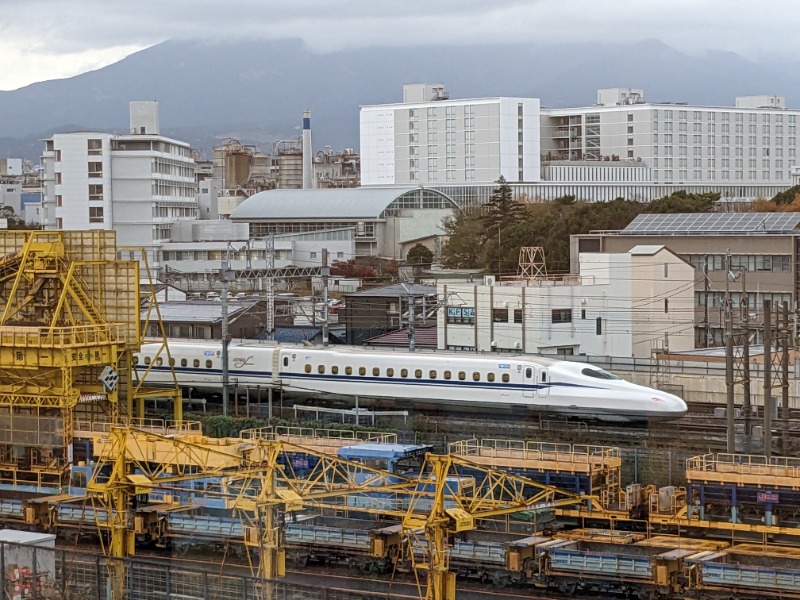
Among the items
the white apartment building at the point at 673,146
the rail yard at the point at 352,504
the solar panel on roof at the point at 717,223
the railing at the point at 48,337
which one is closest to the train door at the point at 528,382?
the rail yard at the point at 352,504

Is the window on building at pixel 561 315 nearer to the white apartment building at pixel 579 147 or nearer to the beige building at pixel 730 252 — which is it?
the beige building at pixel 730 252

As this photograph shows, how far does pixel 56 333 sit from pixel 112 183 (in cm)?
5394

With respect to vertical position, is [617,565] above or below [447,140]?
below

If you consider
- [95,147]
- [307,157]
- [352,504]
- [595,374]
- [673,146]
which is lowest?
[352,504]

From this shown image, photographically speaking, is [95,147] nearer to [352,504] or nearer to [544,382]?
[544,382]

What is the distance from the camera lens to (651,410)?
131 ft

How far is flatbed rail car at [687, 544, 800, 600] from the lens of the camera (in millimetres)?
26484

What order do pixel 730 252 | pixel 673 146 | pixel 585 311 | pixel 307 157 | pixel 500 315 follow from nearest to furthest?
1. pixel 500 315
2. pixel 585 311
3. pixel 730 252
4. pixel 307 157
5. pixel 673 146

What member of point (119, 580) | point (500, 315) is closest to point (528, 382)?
point (500, 315)

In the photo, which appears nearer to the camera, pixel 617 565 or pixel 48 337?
pixel 617 565

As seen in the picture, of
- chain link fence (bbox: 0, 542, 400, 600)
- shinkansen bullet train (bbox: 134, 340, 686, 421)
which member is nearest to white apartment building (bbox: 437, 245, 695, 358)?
shinkansen bullet train (bbox: 134, 340, 686, 421)

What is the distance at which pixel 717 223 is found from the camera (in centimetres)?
6538

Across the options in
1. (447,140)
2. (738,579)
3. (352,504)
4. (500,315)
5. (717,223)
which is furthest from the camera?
(447,140)

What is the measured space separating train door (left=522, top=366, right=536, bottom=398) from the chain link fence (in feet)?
54.4
